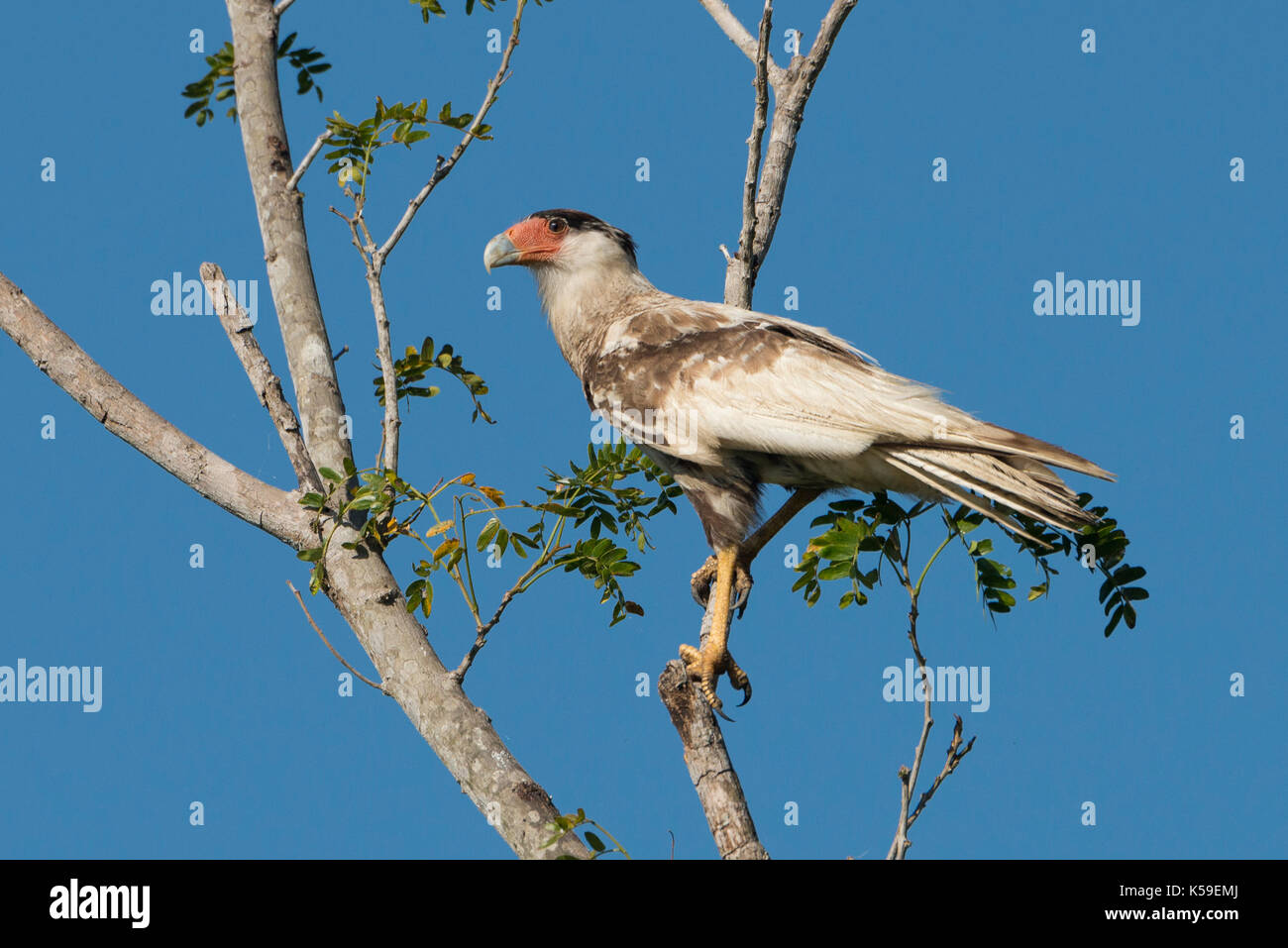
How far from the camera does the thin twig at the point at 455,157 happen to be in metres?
5.14

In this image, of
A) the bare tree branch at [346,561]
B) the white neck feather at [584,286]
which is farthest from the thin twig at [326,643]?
the white neck feather at [584,286]

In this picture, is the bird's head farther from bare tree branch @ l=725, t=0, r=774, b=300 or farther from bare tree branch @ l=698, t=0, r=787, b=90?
bare tree branch @ l=698, t=0, r=787, b=90

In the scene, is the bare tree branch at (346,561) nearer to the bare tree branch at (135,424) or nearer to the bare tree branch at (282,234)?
the bare tree branch at (282,234)

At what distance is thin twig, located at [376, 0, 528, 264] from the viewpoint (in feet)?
16.9

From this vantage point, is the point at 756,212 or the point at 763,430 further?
the point at 756,212

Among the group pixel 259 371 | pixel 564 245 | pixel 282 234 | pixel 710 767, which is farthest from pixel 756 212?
pixel 710 767

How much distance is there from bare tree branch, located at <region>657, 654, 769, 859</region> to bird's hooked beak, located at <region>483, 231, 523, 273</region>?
2.68 meters

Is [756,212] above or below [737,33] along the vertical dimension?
below

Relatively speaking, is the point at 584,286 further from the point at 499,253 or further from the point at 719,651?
the point at 719,651

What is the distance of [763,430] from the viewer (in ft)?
16.7

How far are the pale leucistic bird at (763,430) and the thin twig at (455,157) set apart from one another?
3.95 ft

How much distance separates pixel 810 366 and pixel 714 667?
1.46 meters

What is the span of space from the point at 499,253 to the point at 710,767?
10.3 feet
